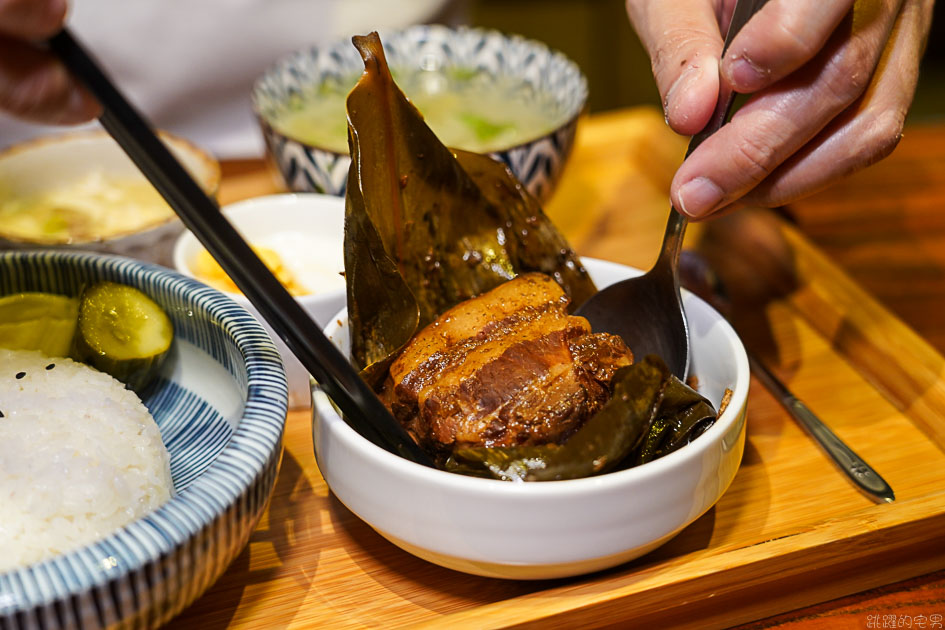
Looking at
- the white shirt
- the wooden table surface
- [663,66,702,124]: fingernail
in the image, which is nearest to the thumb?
[663,66,702,124]: fingernail

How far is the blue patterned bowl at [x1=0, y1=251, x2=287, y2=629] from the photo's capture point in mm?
727

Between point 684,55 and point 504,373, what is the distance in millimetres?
474

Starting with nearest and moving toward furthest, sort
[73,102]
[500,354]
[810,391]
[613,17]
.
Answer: [73,102]
[500,354]
[810,391]
[613,17]

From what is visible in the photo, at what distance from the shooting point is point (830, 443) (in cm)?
122

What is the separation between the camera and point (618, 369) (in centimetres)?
105

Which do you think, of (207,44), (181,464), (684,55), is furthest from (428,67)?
(181,464)

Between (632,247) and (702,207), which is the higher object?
(702,207)

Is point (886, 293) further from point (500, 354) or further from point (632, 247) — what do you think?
point (500, 354)

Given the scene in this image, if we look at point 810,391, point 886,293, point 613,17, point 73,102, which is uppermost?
point 73,102

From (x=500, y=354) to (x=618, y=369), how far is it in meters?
0.15

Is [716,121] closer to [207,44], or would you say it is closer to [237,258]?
[237,258]

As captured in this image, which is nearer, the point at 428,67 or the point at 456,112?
Result: the point at 456,112

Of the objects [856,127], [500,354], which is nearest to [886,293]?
[856,127]

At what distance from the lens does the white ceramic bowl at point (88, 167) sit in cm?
149
